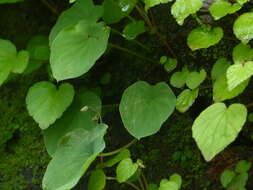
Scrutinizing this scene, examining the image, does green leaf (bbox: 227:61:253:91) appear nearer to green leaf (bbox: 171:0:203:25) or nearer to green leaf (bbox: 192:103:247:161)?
green leaf (bbox: 192:103:247:161)

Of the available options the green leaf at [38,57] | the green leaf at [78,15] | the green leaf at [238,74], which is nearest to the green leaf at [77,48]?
the green leaf at [78,15]

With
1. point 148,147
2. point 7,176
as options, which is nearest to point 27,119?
point 7,176

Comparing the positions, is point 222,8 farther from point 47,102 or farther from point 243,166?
point 47,102

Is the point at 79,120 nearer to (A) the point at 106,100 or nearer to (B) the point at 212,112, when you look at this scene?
(A) the point at 106,100

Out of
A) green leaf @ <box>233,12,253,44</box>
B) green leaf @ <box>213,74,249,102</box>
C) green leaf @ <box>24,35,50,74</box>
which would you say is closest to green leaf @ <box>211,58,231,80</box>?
green leaf @ <box>213,74,249,102</box>

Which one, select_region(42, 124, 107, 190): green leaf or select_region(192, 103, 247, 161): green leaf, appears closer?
select_region(192, 103, 247, 161): green leaf

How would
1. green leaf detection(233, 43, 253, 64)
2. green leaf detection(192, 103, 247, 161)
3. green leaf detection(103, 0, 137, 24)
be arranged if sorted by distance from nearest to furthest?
1. green leaf detection(192, 103, 247, 161)
2. green leaf detection(233, 43, 253, 64)
3. green leaf detection(103, 0, 137, 24)

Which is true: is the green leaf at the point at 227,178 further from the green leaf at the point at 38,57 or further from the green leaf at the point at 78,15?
the green leaf at the point at 38,57
